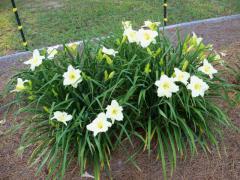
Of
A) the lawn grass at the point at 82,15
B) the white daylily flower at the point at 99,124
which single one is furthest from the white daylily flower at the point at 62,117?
the lawn grass at the point at 82,15

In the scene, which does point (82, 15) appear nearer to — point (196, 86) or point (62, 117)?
point (62, 117)

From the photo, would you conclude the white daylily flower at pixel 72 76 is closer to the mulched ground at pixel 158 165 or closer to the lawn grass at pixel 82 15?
the mulched ground at pixel 158 165

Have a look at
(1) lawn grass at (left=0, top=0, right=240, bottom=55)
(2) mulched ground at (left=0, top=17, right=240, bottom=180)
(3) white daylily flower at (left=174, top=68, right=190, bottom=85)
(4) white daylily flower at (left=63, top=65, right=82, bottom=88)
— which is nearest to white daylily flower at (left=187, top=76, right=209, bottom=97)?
(3) white daylily flower at (left=174, top=68, right=190, bottom=85)

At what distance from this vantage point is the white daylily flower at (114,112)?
210cm

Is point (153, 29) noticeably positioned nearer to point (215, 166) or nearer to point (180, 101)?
point (180, 101)

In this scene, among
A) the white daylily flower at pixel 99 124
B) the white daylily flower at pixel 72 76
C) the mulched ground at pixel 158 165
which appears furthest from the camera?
the mulched ground at pixel 158 165

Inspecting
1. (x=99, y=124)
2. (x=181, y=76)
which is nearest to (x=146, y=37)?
(x=181, y=76)

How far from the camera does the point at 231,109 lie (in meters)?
2.75

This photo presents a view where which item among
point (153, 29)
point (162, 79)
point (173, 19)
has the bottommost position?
point (173, 19)

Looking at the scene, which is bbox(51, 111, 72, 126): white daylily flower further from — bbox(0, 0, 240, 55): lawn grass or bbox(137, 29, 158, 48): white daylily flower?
bbox(0, 0, 240, 55): lawn grass

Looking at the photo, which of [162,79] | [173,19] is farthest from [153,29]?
[173,19]

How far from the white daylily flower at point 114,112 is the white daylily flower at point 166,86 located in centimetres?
28

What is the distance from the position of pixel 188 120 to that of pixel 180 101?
0.18 m

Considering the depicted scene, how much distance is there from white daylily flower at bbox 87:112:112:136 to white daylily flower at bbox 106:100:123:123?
4 cm
